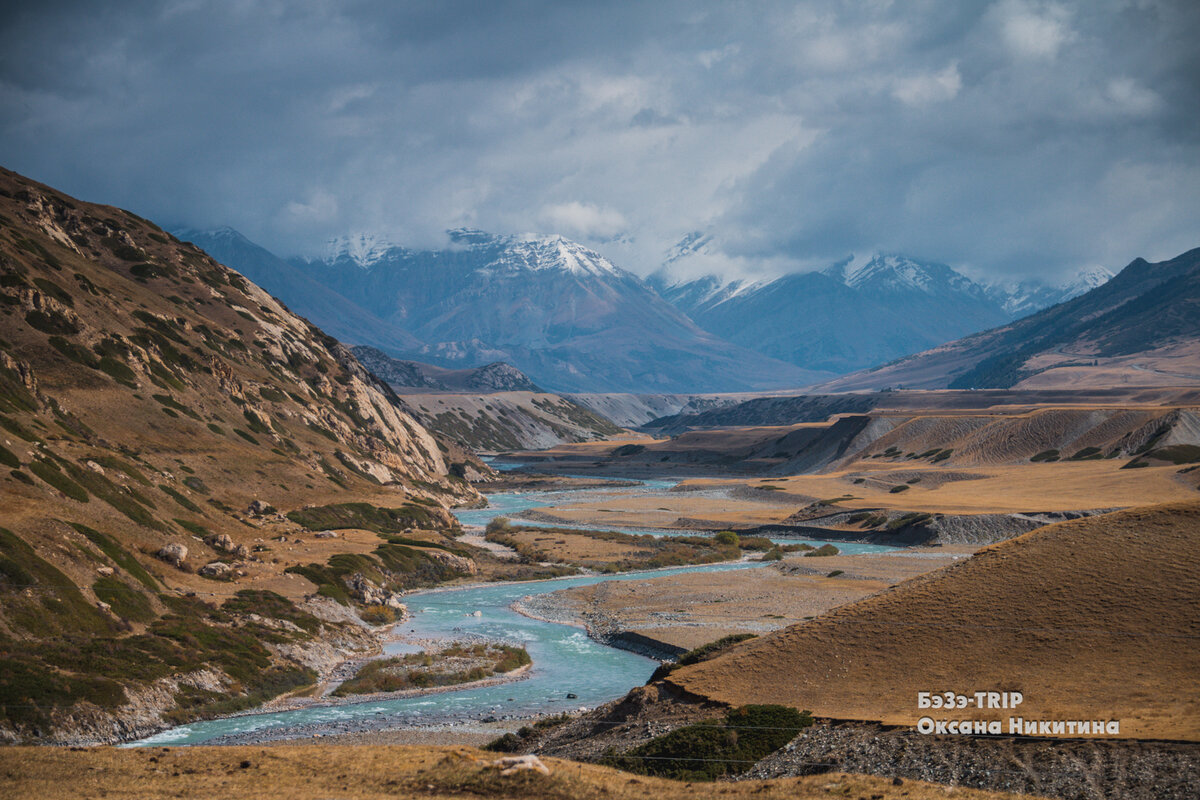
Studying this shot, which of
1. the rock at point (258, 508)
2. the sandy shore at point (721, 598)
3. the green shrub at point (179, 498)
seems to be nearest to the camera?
the sandy shore at point (721, 598)

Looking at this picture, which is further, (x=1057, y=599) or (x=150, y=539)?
(x=150, y=539)

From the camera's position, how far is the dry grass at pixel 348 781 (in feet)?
80.4

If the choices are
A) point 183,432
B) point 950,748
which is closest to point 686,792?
point 950,748

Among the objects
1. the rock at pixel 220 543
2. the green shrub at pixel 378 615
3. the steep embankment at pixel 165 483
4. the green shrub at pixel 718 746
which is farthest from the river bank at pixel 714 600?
the green shrub at pixel 718 746

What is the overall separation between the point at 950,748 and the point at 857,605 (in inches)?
495

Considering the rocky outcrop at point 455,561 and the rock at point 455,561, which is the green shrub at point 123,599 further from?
the rock at point 455,561

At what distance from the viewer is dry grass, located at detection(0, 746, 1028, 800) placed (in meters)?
Result: 24.5

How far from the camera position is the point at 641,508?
14675cm

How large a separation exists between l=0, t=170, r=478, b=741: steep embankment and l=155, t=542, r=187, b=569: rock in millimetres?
Result: 124

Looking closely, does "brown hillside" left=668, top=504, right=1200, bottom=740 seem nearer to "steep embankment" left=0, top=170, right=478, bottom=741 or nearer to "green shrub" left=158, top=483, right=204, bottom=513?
"steep embankment" left=0, top=170, right=478, bottom=741

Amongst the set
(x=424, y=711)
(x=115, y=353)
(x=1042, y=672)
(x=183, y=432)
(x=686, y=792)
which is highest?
(x=115, y=353)

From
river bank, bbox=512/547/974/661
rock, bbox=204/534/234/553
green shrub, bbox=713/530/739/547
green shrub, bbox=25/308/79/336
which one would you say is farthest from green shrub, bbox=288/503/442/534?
green shrub, bbox=713/530/739/547

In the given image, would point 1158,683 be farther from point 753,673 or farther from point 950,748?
point 753,673

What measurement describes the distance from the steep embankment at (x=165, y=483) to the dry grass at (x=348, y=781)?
34.9ft
